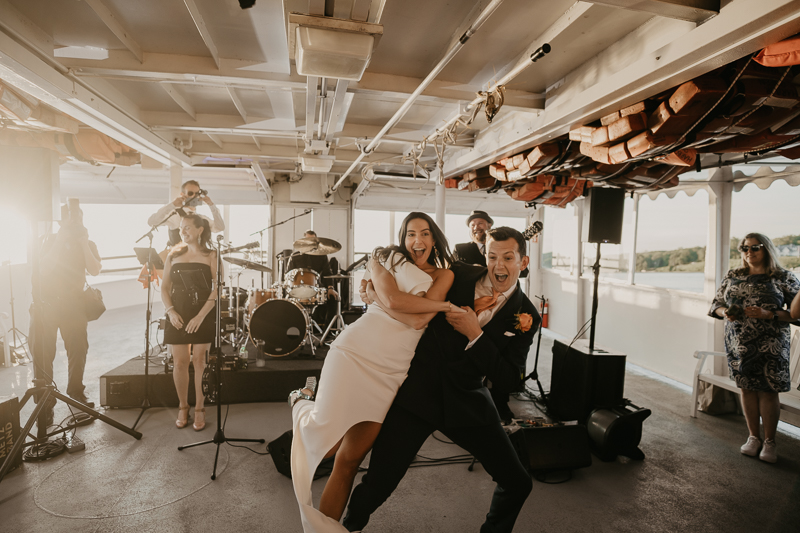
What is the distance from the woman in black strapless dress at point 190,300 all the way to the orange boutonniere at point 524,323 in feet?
9.83

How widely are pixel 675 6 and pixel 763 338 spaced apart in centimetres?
315

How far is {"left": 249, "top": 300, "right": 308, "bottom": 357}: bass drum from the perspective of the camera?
512cm

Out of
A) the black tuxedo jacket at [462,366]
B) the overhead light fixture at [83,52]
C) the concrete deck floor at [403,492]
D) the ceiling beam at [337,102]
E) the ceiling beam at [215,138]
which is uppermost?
the ceiling beam at [215,138]

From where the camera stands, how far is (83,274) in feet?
13.9

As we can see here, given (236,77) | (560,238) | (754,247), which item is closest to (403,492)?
(236,77)

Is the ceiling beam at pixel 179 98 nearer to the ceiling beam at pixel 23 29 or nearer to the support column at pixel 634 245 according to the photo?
the ceiling beam at pixel 23 29

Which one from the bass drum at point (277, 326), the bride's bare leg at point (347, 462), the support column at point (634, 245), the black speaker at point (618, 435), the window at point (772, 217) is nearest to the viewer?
the bride's bare leg at point (347, 462)

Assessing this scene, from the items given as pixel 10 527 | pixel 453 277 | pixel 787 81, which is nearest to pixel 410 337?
pixel 453 277

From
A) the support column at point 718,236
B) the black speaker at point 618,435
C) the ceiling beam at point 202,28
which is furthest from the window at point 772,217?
the ceiling beam at point 202,28

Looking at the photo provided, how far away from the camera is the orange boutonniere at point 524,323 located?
74.9 inches

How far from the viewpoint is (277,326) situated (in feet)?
16.9

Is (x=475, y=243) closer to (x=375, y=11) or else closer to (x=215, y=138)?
(x=375, y=11)

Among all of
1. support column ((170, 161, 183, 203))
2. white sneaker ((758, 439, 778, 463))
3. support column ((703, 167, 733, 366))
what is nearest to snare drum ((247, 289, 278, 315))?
support column ((170, 161, 183, 203))

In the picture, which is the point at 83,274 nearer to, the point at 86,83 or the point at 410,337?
the point at 86,83
